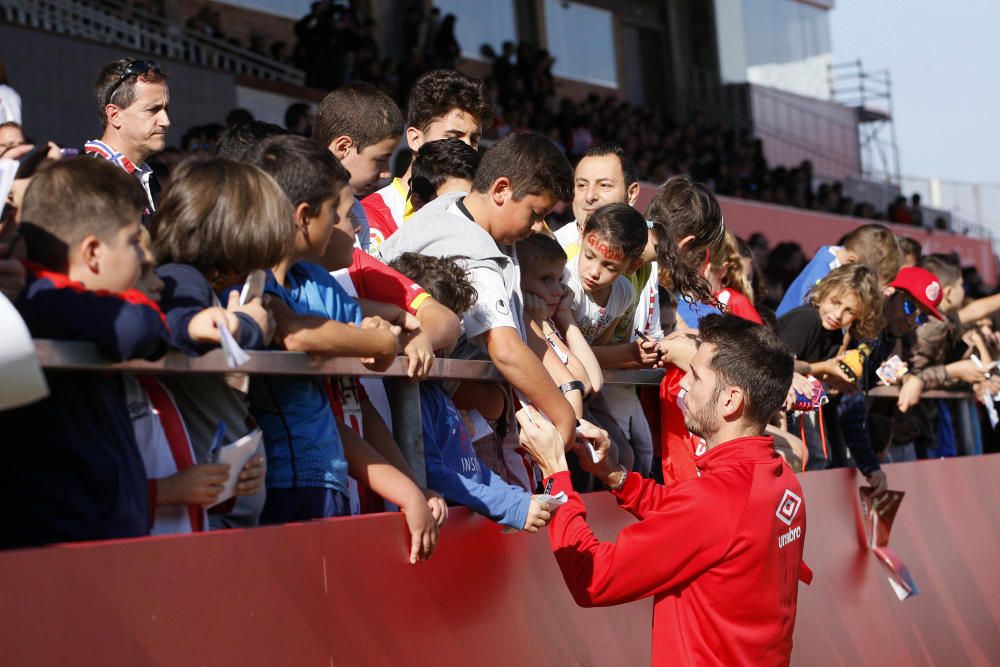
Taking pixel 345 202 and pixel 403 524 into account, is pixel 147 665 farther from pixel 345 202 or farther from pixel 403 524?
pixel 345 202

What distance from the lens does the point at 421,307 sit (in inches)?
150

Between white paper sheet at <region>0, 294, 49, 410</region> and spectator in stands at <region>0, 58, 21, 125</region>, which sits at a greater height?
spectator in stands at <region>0, 58, 21, 125</region>

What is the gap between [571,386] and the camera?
431 cm

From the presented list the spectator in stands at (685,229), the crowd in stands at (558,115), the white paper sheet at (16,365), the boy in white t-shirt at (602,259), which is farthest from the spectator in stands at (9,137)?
the crowd in stands at (558,115)

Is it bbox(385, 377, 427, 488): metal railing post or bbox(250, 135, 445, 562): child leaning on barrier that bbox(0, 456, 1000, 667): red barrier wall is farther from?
bbox(385, 377, 427, 488): metal railing post

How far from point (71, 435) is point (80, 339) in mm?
180

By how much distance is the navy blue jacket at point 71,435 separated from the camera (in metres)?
2.47

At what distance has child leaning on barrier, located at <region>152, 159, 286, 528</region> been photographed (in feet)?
9.53

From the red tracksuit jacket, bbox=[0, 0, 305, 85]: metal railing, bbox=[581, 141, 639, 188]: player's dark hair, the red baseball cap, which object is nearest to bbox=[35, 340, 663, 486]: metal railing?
the red tracksuit jacket

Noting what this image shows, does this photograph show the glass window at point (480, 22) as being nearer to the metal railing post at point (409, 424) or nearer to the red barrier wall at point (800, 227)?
the red barrier wall at point (800, 227)

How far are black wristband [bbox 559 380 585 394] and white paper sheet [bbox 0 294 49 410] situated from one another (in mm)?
2233

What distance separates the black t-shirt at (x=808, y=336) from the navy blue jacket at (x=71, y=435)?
4267 mm

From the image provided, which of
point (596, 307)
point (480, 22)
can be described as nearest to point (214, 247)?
point (596, 307)

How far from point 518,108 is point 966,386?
44.3 ft
